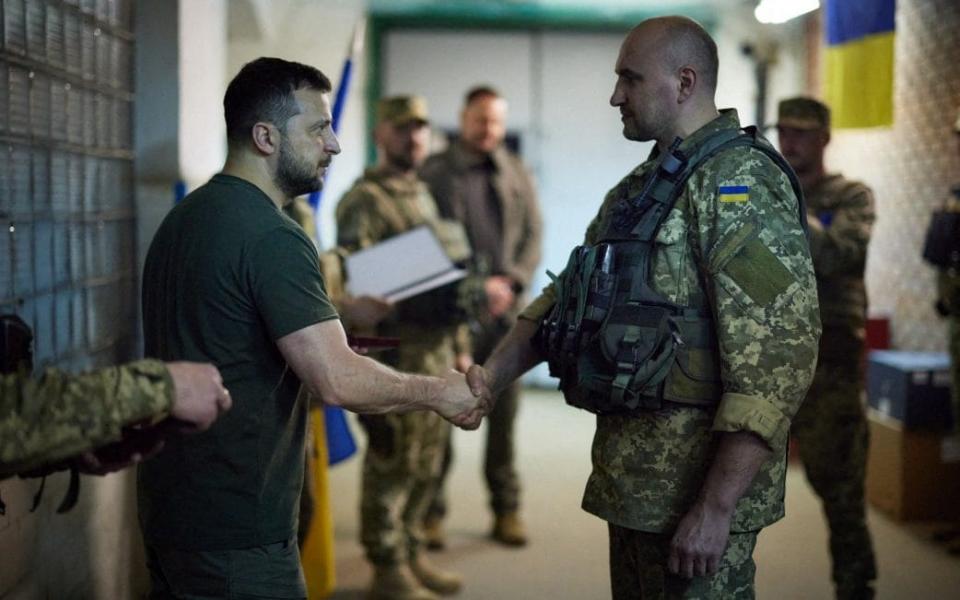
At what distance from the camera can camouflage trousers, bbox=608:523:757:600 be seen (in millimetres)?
1944

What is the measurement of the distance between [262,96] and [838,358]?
Result: 227 centimetres

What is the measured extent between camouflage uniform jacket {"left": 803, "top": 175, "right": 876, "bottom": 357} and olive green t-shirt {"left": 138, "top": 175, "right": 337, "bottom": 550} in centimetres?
201

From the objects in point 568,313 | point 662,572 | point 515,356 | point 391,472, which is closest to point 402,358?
point 391,472

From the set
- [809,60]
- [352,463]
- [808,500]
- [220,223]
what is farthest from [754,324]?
[809,60]

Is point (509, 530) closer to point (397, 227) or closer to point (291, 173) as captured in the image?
point (397, 227)

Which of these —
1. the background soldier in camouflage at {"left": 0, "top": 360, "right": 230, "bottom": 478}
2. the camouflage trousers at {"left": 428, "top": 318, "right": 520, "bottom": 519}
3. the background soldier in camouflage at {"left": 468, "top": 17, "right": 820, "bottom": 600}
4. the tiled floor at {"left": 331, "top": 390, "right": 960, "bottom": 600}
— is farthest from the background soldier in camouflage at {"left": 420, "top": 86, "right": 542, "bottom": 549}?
the background soldier in camouflage at {"left": 0, "top": 360, "right": 230, "bottom": 478}

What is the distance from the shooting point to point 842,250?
10.9ft

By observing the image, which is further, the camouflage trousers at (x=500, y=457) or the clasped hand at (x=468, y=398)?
the camouflage trousers at (x=500, y=457)

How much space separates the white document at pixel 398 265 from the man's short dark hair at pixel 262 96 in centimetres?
134

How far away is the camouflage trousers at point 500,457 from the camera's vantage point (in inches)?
177

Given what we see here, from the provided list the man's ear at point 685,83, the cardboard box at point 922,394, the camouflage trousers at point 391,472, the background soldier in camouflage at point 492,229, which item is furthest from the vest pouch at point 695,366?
the cardboard box at point 922,394

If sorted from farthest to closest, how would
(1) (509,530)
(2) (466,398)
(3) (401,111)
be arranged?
(1) (509,530), (3) (401,111), (2) (466,398)

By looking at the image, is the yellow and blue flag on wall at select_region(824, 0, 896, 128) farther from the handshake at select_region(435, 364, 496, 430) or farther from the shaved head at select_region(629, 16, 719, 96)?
the handshake at select_region(435, 364, 496, 430)

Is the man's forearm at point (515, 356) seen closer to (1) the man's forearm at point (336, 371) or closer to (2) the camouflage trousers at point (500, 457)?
(1) the man's forearm at point (336, 371)
